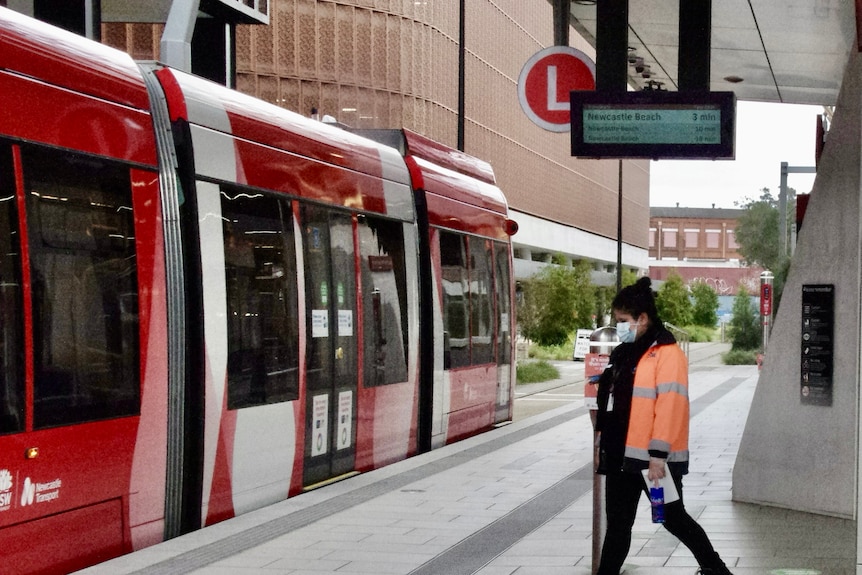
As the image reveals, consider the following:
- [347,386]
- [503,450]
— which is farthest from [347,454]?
[503,450]

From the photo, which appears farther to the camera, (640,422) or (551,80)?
(551,80)

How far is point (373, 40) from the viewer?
2356 inches

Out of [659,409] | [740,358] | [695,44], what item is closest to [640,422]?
[659,409]

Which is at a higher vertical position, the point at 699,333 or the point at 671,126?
the point at 671,126

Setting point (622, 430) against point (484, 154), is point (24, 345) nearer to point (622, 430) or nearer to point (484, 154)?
point (622, 430)

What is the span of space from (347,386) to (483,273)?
5.46m

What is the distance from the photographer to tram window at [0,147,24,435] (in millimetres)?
6477

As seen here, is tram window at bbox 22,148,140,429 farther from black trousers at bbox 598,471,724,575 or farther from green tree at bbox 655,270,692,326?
green tree at bbox 655,270,692,326

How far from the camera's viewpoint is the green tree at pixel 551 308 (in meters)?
48.8

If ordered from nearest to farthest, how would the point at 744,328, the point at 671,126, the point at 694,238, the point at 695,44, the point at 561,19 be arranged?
the point at 671,126 < the point at 695,44 < the point at 561,19 < the point at 744,328 < the point at 694,238

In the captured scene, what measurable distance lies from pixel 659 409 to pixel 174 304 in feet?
10.7

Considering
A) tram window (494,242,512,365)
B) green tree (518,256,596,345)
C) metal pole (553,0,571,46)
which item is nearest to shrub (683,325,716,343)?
green tree (518,256,596,345)

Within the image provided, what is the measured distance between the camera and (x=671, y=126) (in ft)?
36.1

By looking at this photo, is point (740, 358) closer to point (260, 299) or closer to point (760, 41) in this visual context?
point (760, 41)
